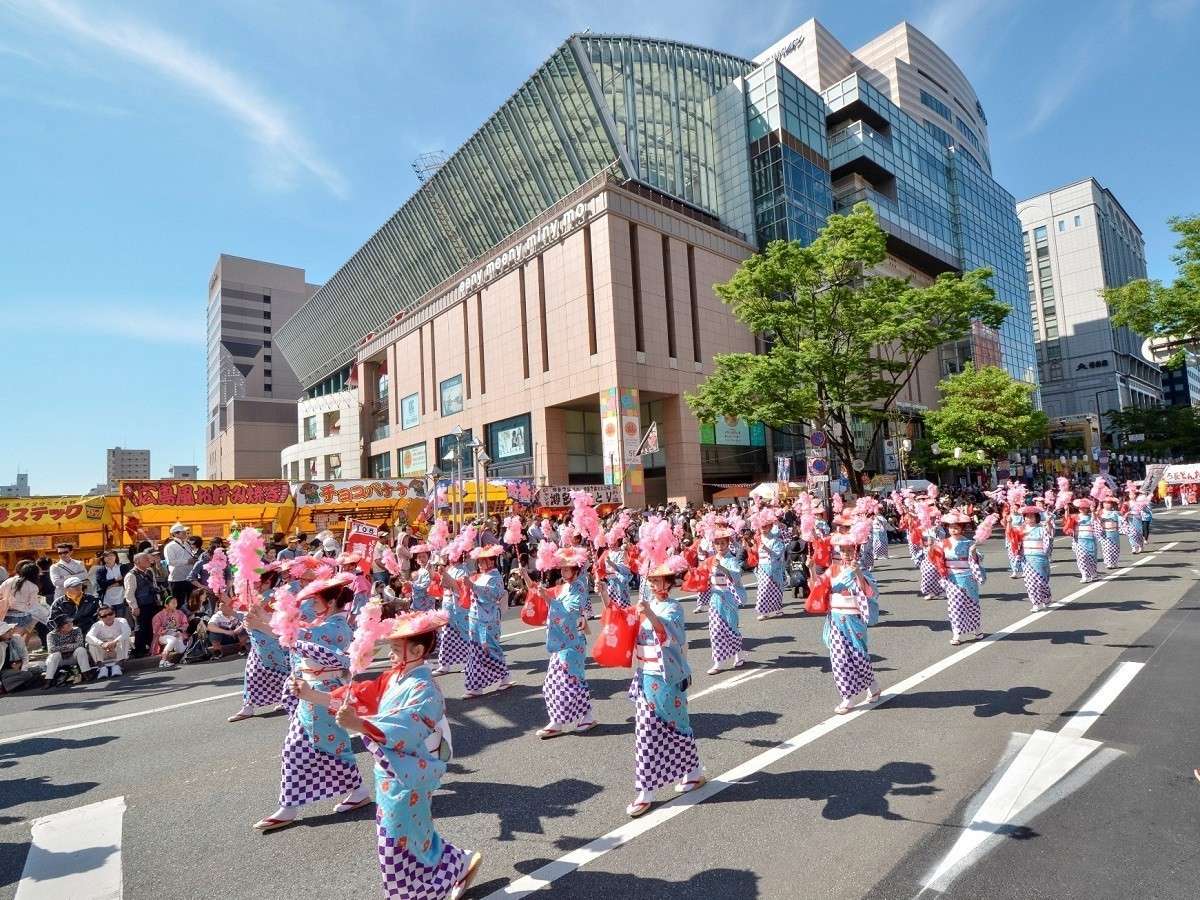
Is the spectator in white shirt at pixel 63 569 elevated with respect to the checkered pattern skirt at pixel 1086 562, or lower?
elevated

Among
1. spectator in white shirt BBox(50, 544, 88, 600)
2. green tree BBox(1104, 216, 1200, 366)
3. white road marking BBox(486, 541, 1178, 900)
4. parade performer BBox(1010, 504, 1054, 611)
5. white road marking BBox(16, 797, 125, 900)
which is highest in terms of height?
green tree BBox(1104, 216, 1200, 366)

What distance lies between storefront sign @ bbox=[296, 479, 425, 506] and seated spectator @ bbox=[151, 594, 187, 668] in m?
7.63

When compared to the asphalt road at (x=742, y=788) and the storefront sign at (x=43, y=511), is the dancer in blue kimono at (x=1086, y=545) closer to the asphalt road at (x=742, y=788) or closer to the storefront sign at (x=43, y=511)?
the asphalt road at (x=742, y=788)

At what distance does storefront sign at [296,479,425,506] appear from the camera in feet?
64.7

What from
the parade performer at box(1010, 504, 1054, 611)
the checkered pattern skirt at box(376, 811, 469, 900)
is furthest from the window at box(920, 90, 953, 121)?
the checkered pattern skirt at box(376, 811, 469, 900)

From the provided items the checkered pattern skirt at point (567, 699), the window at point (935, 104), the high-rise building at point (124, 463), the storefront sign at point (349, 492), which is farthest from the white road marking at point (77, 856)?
the high-rise building at point (124, 463)

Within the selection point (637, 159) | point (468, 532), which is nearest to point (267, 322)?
point (637, 159)

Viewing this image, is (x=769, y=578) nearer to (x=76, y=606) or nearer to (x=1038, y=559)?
(x=1038, y=559)

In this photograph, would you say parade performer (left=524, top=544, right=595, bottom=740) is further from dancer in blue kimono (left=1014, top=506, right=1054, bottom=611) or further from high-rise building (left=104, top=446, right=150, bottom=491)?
high-rise building (left=104, top=446, right=150, bottom=491)

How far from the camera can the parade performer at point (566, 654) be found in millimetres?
6551

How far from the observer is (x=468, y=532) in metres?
8.82

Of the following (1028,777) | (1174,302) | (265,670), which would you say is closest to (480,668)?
(265,670)

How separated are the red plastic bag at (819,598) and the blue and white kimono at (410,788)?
459cm

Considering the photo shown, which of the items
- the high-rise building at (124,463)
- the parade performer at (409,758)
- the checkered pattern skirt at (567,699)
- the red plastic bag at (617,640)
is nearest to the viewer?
the parade performer at (409,758)
